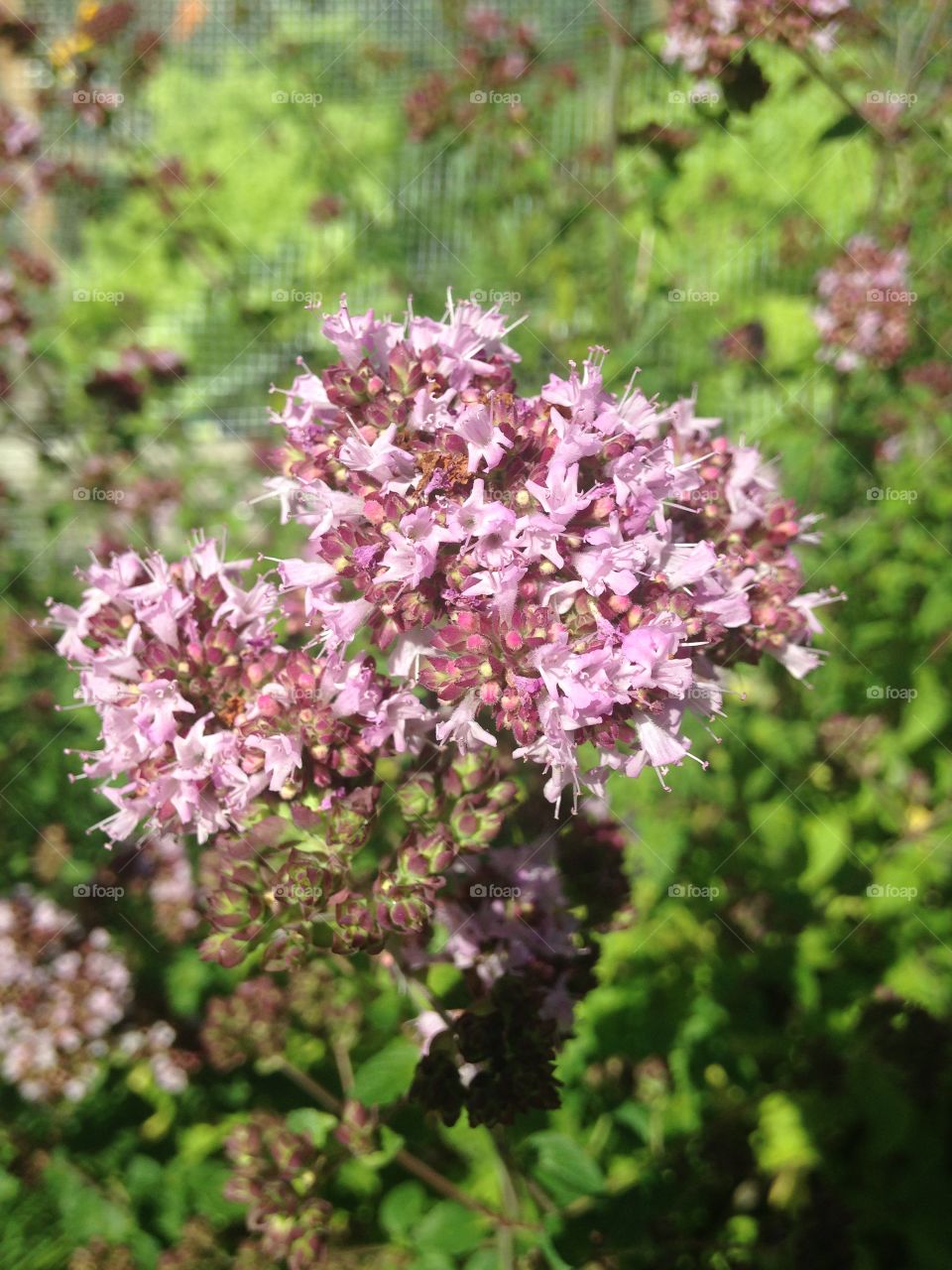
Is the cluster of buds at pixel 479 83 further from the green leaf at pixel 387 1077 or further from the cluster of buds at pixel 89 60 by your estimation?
the green leaf at pixel 387 1077

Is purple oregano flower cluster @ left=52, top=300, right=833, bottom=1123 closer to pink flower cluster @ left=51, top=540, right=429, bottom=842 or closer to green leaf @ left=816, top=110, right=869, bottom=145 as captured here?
pink flower cluster @ left=51, top=540, right=429, bottom=842

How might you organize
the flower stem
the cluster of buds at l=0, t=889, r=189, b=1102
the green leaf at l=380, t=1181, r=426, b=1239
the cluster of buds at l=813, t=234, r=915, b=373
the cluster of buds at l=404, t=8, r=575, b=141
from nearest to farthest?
the flower stem → the green leaf at l=380, t=1181, r=426, b=1239 → the cluster of buds at l=0, t=889, r=189, b=1102 → the cluster of buds at l=813, t=234, r=915, b=373 → the cluster of buds at l=404, t=8, r=575, b=141

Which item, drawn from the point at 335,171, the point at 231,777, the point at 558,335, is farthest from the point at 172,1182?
the point at 335,171

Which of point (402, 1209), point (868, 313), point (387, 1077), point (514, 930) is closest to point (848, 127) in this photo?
point (868, 313)

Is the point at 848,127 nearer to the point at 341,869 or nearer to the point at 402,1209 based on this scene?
the point at 341,869

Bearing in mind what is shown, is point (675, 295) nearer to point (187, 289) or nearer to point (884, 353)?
point (884, 353)

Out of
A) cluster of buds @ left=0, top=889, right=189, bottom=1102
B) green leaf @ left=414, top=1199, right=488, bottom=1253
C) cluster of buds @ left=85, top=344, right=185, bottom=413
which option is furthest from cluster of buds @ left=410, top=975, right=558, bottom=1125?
cluster of buds @ left=85, top=344, right=185, bottom=413
